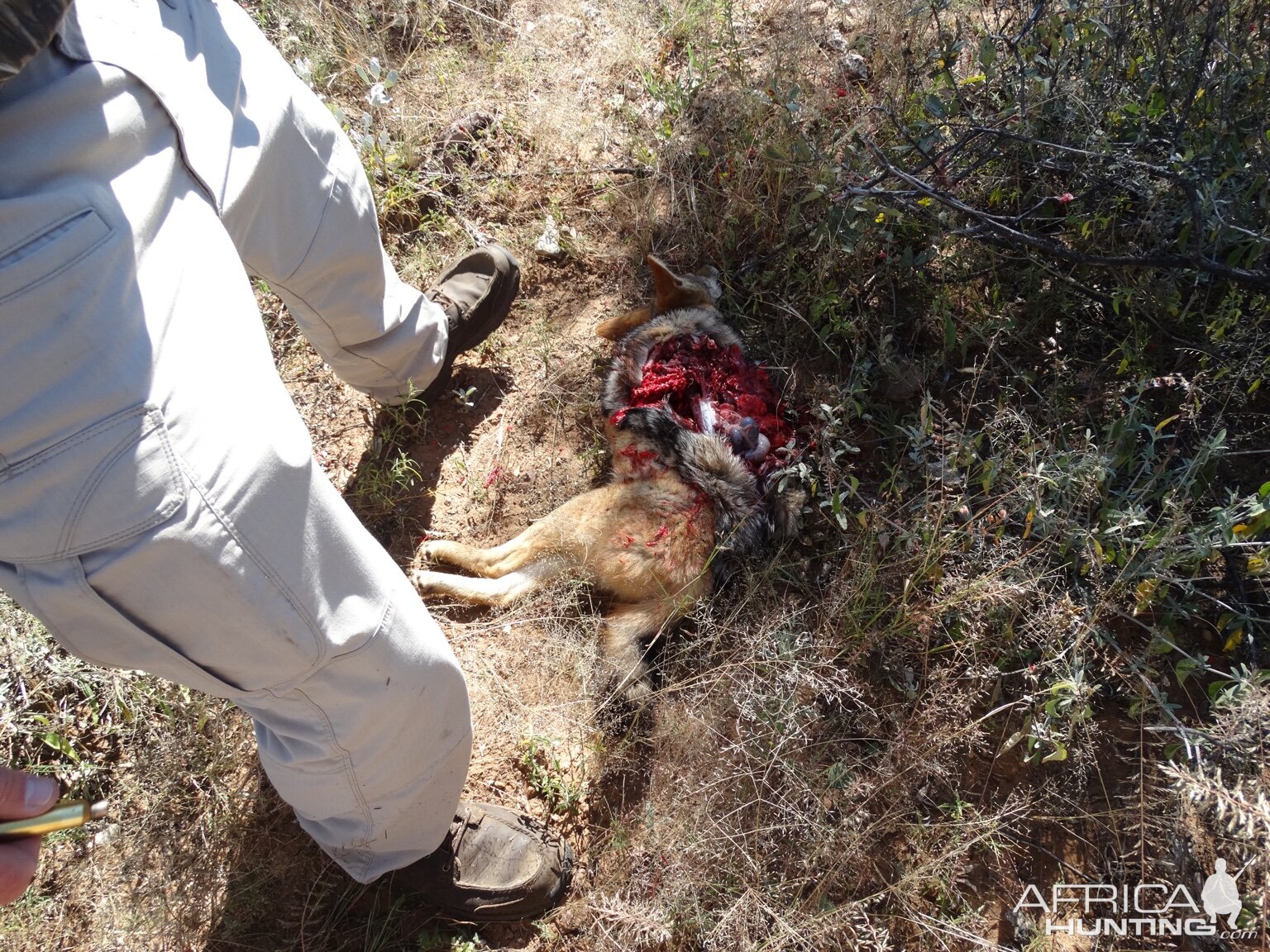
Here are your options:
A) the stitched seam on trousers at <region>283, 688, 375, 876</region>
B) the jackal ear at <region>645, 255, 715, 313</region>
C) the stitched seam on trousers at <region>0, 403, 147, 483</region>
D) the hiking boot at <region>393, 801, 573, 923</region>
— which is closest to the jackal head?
the jackal ear at <region>645, 255, 715, 313</region>

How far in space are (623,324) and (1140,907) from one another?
3.08m

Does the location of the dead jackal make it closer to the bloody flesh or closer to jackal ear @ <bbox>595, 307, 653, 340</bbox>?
the bloody flesh

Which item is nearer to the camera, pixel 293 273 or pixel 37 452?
pixel 37 452

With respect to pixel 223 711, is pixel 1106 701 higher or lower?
lower

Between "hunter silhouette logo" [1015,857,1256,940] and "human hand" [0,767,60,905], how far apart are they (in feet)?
8.95

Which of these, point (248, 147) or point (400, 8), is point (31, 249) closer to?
point (248, 147)

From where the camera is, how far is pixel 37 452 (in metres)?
1.30

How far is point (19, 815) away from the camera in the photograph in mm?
1316

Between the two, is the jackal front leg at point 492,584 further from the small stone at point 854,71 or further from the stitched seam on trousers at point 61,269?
the small stone at point 854,71

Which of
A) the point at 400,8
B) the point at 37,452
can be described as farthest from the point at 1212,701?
the point at 400,8

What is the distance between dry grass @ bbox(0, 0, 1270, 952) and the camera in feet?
8.02

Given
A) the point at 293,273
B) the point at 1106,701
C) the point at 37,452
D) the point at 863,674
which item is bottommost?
the point at 1106,701

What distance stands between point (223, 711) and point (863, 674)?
2.36 meters

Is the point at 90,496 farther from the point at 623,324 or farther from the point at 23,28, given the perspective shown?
the point at 623,324
